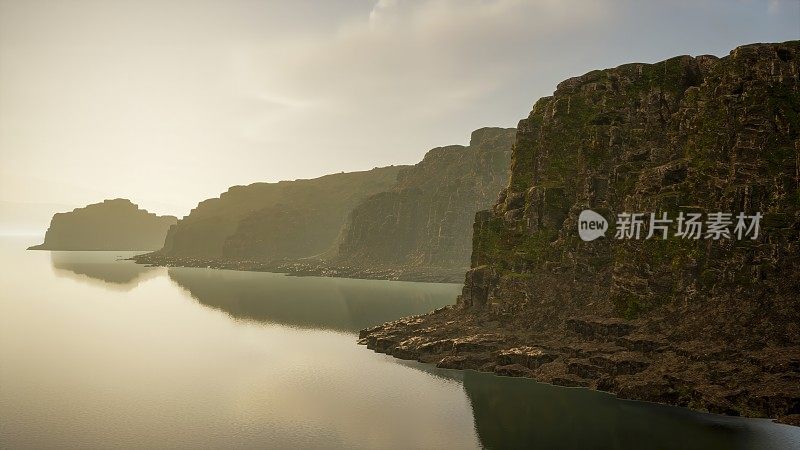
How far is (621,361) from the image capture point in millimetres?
72938

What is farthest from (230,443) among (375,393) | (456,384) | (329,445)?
(456,384)

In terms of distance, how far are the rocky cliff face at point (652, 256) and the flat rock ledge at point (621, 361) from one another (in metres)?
0.20

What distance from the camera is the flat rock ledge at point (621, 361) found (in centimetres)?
6156

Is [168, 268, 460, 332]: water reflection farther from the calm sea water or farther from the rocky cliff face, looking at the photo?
the rocky cliff face

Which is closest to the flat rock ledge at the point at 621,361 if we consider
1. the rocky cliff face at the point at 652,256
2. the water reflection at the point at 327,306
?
the rocky cliff face at the point at 652,256

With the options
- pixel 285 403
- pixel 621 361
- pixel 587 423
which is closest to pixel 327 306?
pixel 285 403

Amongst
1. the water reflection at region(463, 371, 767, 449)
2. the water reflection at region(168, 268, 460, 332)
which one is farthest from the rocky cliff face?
the water reflection at region(168, 268, 460, 332)

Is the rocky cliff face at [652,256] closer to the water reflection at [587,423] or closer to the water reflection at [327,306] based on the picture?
the water reflection at [587,423]

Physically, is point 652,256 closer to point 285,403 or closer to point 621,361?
point 621,361

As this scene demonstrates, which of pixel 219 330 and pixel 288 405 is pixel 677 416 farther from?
pixel 219 330

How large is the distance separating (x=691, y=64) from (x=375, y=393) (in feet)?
242

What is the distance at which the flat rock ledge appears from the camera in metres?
61.6

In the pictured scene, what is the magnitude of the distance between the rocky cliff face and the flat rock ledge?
203 millimetres

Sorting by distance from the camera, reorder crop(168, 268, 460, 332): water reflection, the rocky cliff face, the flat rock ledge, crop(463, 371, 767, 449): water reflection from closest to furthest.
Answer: crop(463, 371, 767, 449): water reflection < the flat rock ledge < the rocky cliff face < crop(168, 268, 460, 332): water reflection
